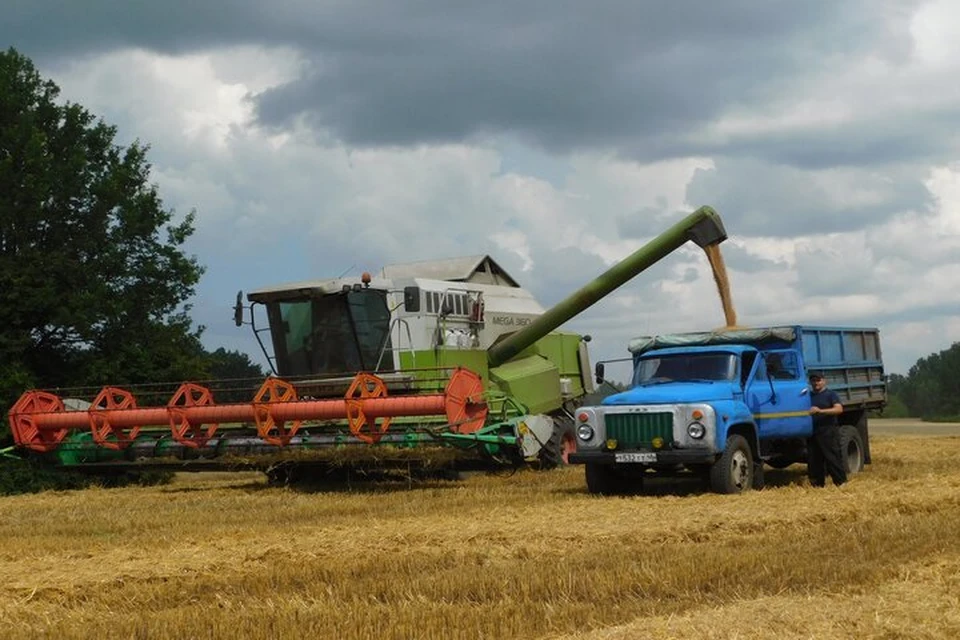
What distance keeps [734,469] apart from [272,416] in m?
5.70

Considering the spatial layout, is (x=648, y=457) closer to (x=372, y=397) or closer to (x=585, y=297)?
(x=372, y=397)

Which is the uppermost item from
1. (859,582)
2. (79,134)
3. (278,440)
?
(79,134)

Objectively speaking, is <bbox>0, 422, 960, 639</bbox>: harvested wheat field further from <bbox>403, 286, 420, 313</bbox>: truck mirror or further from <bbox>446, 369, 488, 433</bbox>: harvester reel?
<bbox>403, 286, 420, 313</bbox>: truck mirror

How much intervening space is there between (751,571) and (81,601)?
13.9 feet

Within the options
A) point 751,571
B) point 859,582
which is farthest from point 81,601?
point 859,582

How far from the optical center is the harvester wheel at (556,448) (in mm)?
17156

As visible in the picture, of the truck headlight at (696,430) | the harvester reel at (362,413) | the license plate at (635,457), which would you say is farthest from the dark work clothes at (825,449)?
the harvester reel at (362,413)

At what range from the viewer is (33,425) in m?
17.2

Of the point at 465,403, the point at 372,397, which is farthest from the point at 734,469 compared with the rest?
the point at 372,397

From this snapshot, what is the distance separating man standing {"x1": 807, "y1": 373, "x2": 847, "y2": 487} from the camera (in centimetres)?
1401

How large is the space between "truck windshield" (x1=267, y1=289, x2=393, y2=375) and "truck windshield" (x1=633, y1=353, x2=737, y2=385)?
4084 mm

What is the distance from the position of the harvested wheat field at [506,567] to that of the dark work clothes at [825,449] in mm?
532

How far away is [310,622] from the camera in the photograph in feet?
21.3

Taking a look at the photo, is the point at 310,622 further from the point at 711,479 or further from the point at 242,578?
the point at 711,479
